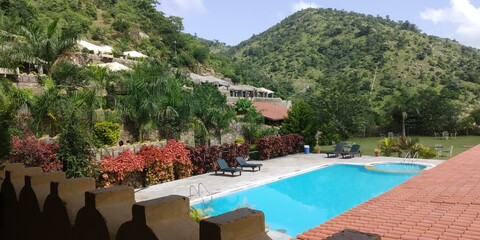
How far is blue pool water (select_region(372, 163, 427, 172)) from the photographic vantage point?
2116cm

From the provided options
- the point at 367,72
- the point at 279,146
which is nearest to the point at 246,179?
the point at 279,146

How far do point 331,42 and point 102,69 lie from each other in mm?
70333

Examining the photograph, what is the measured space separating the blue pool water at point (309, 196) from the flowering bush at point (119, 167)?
3342 millimetres

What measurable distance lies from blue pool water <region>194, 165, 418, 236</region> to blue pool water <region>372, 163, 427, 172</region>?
856 mm

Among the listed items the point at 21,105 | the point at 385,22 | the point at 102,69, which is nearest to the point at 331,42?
the point at 385,22

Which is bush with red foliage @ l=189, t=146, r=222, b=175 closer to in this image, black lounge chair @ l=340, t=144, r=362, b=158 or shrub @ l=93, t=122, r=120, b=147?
shrub @ l=93, t=122, r=120, b=147

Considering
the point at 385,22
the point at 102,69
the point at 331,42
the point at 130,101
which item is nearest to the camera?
the point at 130,101

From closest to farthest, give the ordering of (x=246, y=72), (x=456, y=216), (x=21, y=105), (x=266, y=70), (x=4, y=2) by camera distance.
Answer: (x=456, y=216) < (x=21, y=105) < (x=4, y=2) < (x=246, y=72) < (x=266, y=70)

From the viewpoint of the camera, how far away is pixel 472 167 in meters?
13.4

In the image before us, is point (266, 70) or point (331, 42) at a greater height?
point (331, 42)

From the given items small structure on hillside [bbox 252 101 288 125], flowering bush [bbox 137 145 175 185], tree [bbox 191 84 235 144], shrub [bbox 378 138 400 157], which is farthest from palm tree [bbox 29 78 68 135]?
small structure on hillside [bbox 252 101 288 125]

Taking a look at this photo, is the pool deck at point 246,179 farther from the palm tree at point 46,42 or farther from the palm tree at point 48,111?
the palm tree at point 46,42

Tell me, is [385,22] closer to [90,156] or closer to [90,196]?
[90,156]

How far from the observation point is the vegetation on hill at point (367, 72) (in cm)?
2816
